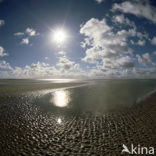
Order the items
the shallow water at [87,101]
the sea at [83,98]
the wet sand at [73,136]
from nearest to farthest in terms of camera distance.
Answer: the wet sand at [73,136] → the shallow water at [87,101] → the sea at [83,98]

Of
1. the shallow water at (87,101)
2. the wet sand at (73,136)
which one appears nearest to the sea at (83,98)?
the shallow water at (87,101)

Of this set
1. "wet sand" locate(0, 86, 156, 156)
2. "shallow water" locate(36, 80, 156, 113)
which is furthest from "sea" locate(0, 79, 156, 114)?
"wet sand" locate(0, 86, 156, 156)

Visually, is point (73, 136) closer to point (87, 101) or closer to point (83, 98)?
point (87, 101)

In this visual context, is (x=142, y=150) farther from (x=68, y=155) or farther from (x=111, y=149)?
(x=68, y=155)

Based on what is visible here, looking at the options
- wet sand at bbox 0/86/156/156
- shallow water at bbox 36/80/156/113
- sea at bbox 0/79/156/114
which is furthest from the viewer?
sea at bbox 0/79/156/114

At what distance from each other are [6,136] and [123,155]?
1058 centimetres

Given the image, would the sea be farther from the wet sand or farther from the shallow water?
the wet sand

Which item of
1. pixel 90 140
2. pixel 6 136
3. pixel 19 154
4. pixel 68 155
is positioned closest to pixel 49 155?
pixel 68 155

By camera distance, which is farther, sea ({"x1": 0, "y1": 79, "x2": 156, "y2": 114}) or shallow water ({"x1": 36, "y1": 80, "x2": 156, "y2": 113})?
sea ({"x1": 0, "y1": 79, "x2": 156, "y2": 114})

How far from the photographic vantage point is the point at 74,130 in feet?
34.1

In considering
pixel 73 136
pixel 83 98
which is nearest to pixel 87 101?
pixel 83 98

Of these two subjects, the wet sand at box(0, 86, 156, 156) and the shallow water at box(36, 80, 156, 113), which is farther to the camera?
the shallow water at box(36, 80, 156, 113)

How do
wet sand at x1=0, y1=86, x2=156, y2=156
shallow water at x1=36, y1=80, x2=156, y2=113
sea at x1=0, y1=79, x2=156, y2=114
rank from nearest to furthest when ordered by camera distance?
wet sand at x1=0, y1=86, x2=156, y2=156
shallow water at x1=36, y1=80, x2=156, y2=113
sea at x1=0, y1=79, x2=156, y2=114

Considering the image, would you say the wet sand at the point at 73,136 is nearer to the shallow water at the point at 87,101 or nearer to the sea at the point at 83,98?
the sea at the point at 83,98
